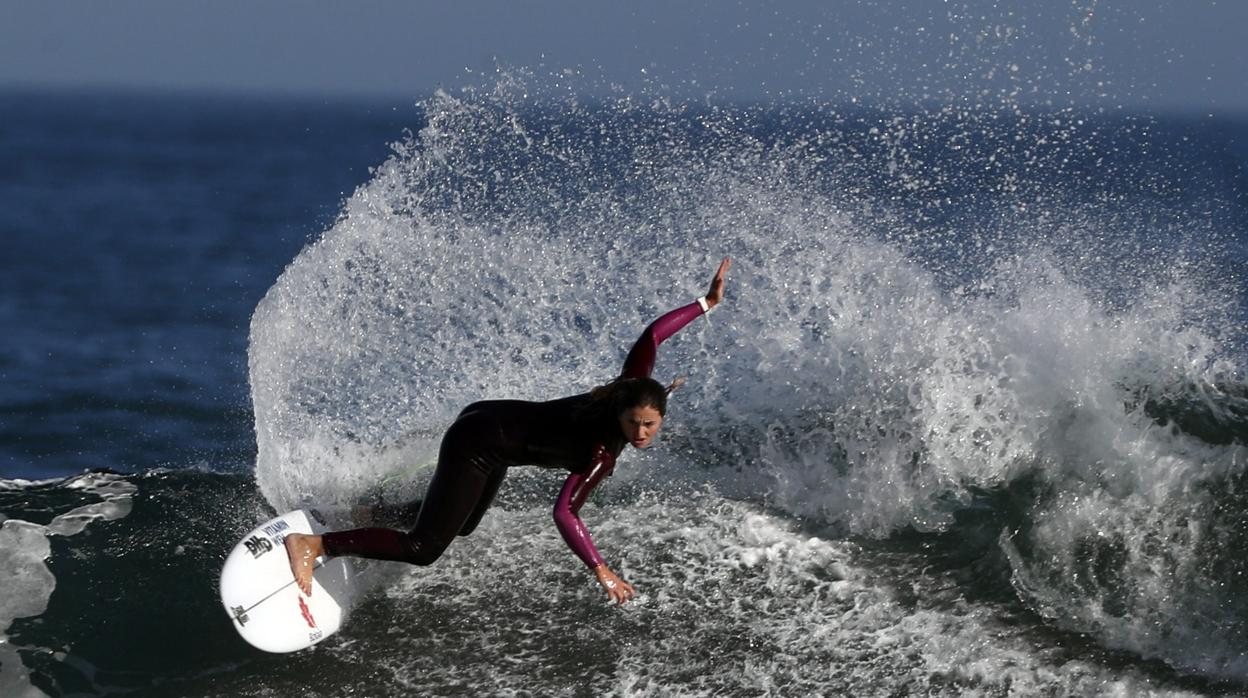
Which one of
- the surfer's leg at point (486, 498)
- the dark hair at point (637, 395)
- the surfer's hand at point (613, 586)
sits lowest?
the surfer's hand at point (613, 586)

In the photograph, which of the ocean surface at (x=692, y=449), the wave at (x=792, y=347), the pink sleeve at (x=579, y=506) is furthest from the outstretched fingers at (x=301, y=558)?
the wave at (x=792, y=347)

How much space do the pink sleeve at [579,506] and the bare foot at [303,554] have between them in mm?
1259

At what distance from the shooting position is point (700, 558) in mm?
7309

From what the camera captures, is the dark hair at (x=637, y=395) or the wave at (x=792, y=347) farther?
the wave at (x=792, y=347)

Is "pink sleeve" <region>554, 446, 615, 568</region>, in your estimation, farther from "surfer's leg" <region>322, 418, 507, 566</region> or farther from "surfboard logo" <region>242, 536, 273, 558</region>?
"surfboard logo" <region>242, 536, 273, 558</region>

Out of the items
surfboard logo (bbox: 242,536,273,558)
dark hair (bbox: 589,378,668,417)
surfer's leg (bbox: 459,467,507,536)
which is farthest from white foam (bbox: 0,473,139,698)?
dark hair (bbox: 589,378,668,417)

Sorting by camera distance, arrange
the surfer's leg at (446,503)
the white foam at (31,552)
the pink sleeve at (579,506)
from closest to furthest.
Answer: the pink sleeve at (579,506)
the surfer's leg at (446,503)
the white foam at (31,552)

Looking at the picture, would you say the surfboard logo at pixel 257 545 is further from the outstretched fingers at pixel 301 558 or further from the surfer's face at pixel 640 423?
the surfer's face at pixel 640 423

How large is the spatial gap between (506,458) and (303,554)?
1.08 meters

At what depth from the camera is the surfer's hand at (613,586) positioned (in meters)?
5.94

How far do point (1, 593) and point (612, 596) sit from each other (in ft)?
11.7

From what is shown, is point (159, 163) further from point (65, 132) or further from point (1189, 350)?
point (1189, 350)

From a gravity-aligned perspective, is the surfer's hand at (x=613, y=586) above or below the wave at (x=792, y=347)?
below

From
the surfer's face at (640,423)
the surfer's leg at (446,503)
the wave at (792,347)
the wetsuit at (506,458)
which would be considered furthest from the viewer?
the wave at (792,347)
